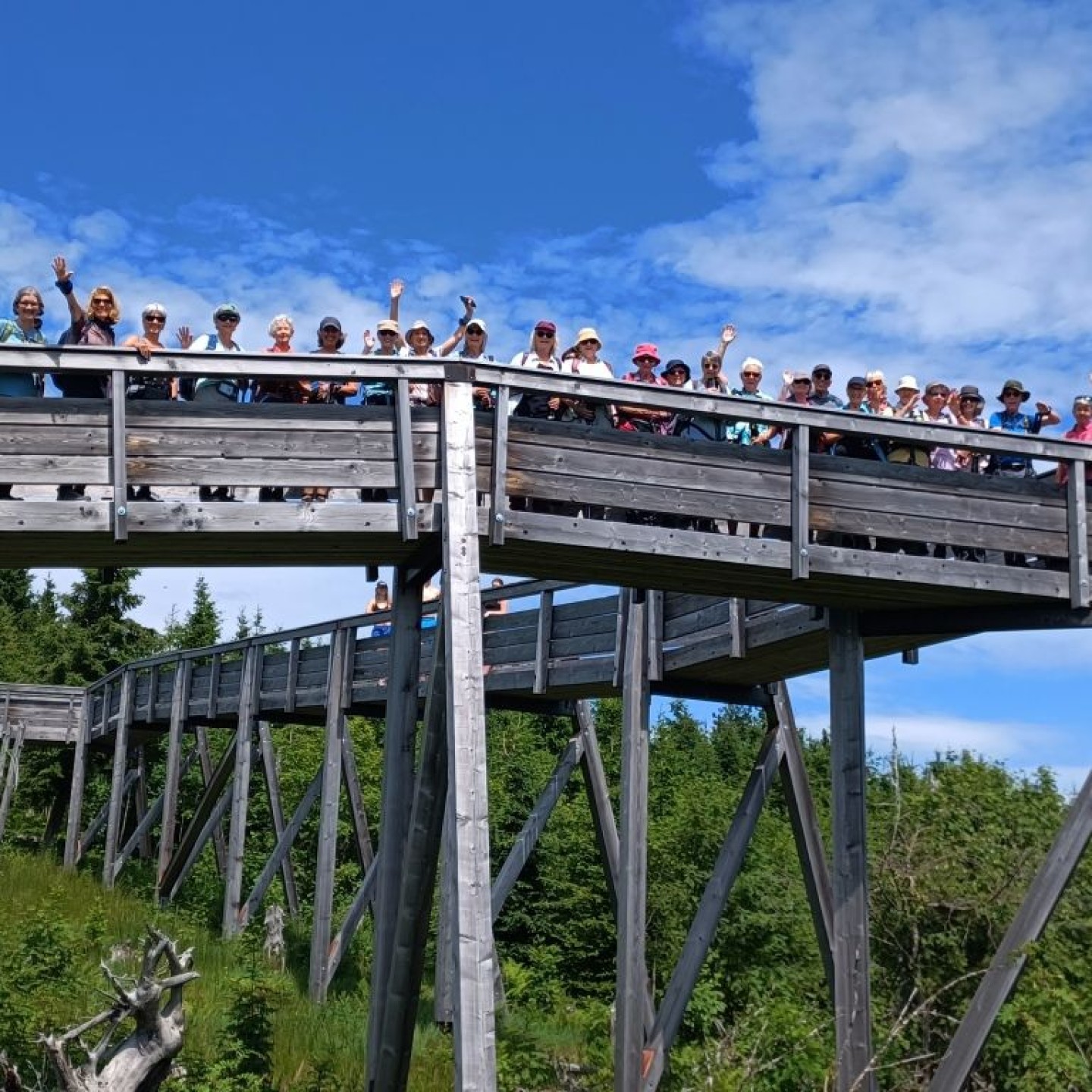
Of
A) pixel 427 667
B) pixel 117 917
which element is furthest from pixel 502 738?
pixel 427 667

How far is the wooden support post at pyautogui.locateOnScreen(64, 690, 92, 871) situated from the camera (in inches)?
992

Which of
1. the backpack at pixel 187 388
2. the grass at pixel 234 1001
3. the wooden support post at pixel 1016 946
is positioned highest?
the backpack at pixel 187 388

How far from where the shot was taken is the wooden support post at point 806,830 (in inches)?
472

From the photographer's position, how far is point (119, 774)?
2384cm

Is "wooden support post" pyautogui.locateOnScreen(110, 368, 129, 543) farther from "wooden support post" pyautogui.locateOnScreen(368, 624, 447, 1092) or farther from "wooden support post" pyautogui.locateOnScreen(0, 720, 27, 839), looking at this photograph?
"wooden support post" pyautogui.locateOnScreen(0, 720, 27, 839)

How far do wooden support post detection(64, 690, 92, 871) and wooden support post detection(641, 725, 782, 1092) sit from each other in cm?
1493

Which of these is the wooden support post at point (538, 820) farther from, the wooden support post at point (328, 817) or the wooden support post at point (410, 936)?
the wooden support post at point (410, 936)

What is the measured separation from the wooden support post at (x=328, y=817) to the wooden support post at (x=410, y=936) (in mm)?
7002

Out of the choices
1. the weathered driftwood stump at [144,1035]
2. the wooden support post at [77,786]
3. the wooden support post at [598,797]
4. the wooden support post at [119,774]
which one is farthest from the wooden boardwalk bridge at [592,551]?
the wooden support post at [77,786]

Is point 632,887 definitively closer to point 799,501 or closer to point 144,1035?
point 799,501

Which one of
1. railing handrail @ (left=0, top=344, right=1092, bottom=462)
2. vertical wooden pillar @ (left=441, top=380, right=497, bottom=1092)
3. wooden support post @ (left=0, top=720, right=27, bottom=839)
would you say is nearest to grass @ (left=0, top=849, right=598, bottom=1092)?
vertical wooden pillar @ (left=441, top=380, right=497, bottom=1092)

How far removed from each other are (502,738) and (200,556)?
932 inches

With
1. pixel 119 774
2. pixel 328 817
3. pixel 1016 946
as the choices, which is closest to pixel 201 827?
pixel 119 774

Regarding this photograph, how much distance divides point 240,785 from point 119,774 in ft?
22.4
